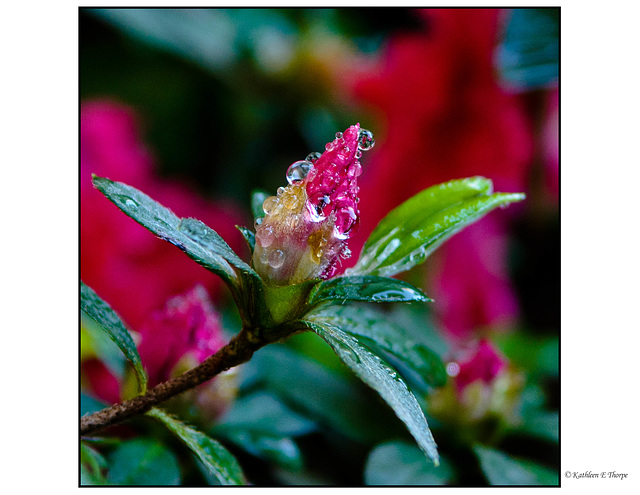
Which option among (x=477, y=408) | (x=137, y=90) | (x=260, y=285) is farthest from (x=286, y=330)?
(x=137, y=90)

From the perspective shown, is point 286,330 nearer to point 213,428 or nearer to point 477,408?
point 213,428

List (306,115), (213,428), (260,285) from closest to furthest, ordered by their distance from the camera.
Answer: (260,285), (213,428), (306,115)

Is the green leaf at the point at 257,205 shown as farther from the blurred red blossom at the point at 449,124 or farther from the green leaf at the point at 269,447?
the blurred red blossom at the point at 449,124

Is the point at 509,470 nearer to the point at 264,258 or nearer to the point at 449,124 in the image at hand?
the point at 264,258

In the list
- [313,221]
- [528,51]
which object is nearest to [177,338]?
[313,221]
